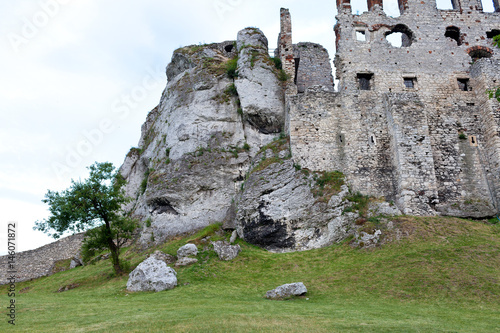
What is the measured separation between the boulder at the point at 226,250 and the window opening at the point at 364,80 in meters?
14.0

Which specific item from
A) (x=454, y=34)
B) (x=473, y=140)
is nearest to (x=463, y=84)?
(x=454, y=34)

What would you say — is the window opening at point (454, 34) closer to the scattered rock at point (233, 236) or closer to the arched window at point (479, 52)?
the arched window at point (479, 52)

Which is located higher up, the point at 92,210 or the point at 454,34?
the point at 454,34

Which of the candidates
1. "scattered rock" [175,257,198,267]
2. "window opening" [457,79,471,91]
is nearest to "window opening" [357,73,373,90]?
"window opening" [457,79,471,91]

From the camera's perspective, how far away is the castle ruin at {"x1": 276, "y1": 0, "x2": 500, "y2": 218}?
23.9 metres

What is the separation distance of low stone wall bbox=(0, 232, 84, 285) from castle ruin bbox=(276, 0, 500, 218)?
20.7m

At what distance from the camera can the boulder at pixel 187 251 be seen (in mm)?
20984

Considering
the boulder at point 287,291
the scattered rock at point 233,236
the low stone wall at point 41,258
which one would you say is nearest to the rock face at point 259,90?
the scattered rock at point 233,236

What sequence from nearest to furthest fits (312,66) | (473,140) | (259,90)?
(473,140) < (259,90) < (312,66)

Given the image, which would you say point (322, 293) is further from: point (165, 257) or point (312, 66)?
point (312, 66)

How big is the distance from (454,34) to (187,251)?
2439cm

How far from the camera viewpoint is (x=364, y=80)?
2775cm

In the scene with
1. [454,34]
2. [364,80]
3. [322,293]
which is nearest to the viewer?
[322,293]

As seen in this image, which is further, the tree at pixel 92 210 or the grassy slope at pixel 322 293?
the tree at pixel 92 210
